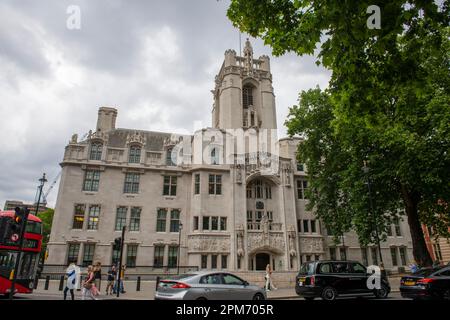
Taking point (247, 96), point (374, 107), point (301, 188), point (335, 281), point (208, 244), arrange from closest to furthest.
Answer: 1. point (374, 107)
2. point (335, 281)
3. point (208, 244)
4. point (301, 188)
5. point (247, 96)

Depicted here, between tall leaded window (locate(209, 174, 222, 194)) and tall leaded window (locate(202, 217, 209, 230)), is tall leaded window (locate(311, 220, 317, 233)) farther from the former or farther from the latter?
tall leaded window (locate(202, 217, 209, 230))

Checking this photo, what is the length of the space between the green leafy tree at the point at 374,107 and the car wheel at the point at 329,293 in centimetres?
740

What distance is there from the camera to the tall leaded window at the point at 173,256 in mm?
29087

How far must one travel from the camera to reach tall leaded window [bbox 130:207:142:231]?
29525 millimetres

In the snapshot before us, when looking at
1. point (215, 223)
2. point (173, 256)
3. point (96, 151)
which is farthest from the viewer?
point (96, 151)

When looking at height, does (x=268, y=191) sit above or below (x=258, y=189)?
below

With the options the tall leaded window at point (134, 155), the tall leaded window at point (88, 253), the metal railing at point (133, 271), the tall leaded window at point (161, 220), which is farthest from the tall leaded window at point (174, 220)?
the tall leaded window at point (88, 253)

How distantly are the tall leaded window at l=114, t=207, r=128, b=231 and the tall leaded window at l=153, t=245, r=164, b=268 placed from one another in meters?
4.19

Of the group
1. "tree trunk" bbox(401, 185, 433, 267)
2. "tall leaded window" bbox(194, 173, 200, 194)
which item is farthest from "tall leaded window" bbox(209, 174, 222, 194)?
"tree trunk" bbox(401, 185, 433, 267)

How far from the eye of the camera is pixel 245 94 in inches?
1593

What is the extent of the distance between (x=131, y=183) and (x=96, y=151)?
16.9 feet

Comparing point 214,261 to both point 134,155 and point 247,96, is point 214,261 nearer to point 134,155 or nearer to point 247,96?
point 134,155

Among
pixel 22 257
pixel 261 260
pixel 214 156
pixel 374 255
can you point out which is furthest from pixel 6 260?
pixel 374 255

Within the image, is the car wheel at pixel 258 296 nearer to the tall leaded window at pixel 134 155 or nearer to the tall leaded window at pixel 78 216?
the tall leaded window at pixel 78 216
